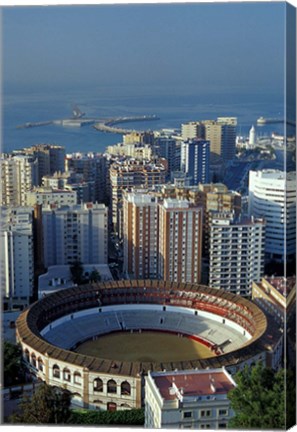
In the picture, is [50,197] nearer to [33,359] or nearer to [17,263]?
[17,263]

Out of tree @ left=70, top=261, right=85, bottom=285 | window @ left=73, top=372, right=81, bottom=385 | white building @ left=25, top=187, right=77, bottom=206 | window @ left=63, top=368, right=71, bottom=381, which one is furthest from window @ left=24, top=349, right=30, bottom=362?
white building @ left=25, top=187, right=77, bottom=206

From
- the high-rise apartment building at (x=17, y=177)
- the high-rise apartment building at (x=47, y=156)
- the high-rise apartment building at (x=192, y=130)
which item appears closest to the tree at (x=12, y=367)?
A: the high-rise apartment building at (x=17, y=177)

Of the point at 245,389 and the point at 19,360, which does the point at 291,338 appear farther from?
the point at 19,360

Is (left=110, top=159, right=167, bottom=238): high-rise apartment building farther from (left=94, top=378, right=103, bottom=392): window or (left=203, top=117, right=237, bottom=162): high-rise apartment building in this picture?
(left=94, top=378, right=103, bottom=392): window

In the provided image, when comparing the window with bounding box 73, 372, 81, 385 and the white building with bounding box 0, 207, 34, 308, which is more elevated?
the white building with bounding box 0, 207, 34, 308

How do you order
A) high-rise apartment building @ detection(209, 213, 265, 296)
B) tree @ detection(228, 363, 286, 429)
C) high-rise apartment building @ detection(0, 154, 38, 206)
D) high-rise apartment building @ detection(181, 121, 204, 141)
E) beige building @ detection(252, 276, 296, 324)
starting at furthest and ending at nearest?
high-rise apartment building @ detection(181, 121, 204, 141) → high-rise apartment building @ detection(0, 154, 38, 206) → high-rise apartment building @ detection(209, 213, 265, 296) → beige building @ detection(252, 276, 296, 324) → tree @ detection(228, 363, 286, 429)

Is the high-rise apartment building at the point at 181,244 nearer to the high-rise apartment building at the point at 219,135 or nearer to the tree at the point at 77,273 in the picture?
the tree at the point at 77,273

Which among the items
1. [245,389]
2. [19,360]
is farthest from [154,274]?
[245,389]
